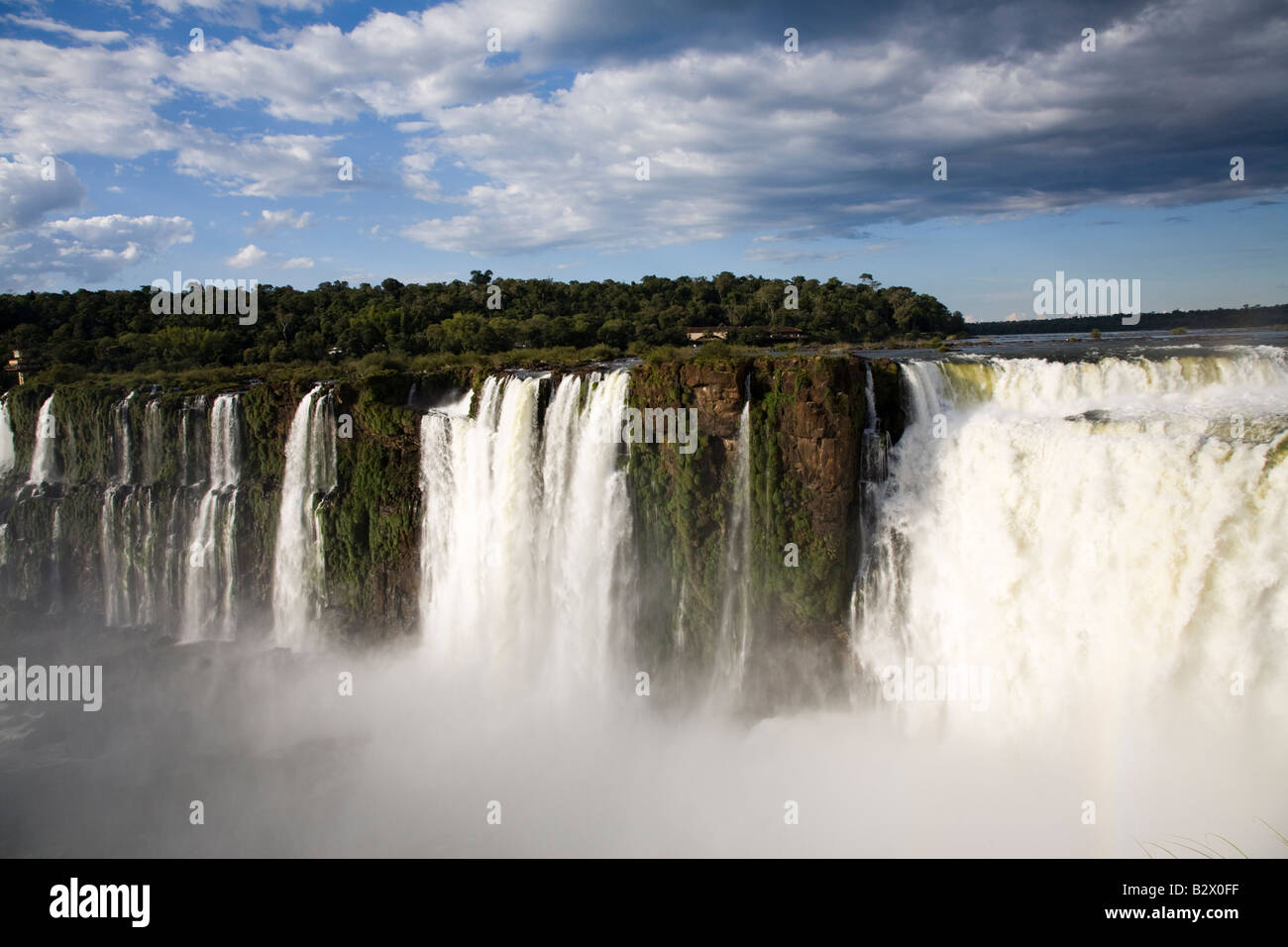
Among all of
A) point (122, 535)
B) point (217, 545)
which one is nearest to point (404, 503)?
point (217, 545)

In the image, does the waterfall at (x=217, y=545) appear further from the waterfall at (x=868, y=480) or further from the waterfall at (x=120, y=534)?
the waterfall at (x=868, y=480)

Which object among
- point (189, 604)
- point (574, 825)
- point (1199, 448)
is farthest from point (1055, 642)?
point (189, 604)

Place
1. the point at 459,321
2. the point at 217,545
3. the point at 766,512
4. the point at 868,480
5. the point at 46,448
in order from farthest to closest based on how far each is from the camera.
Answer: the point at 459,321, the point at 46,448, the point at 217,545, the point at 766,512, the point at 868,480

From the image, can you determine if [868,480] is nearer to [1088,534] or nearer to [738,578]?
[738,578]

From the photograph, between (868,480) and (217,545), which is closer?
(868,480)

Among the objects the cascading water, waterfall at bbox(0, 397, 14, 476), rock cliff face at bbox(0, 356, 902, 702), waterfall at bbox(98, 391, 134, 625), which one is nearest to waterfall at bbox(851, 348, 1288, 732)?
rock cliff face at bbox(0, 356, 902, 702)

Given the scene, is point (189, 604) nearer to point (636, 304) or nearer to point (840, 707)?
point (840, 707)

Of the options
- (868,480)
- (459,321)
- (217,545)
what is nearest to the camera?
(868,480)

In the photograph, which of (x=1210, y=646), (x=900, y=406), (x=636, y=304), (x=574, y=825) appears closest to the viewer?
(x=1210, y=646)
